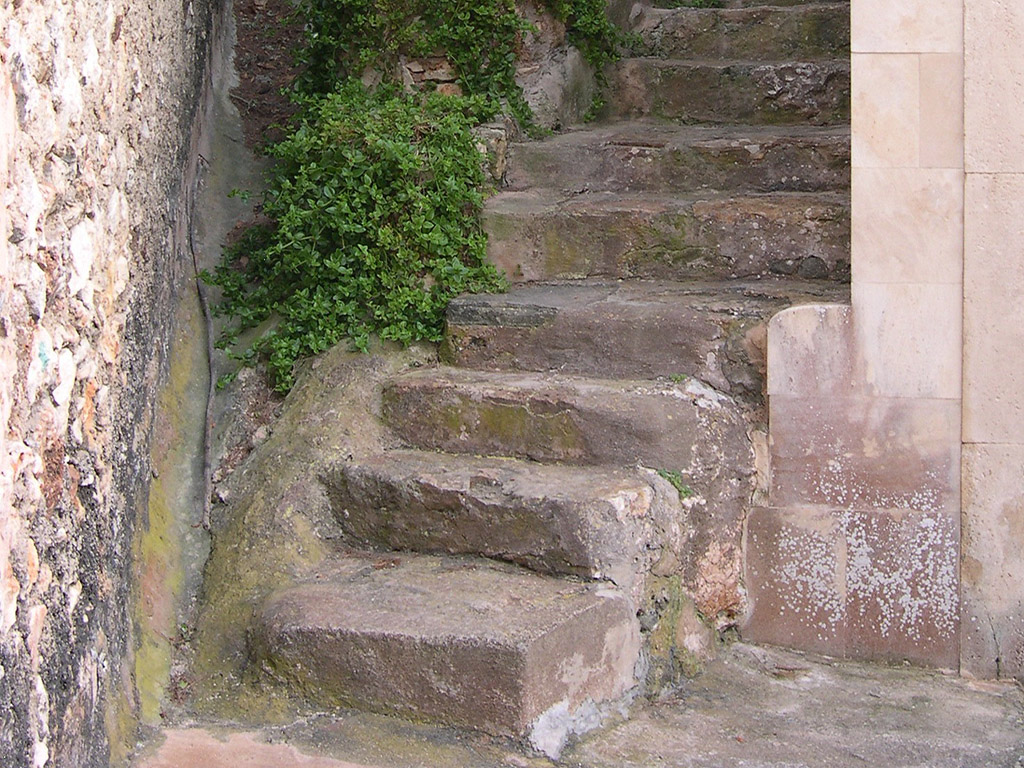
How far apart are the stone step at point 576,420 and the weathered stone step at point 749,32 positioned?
229cm

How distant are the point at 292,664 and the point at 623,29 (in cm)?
365

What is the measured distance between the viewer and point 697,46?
5.59 m

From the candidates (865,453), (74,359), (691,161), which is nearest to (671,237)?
(691,161)

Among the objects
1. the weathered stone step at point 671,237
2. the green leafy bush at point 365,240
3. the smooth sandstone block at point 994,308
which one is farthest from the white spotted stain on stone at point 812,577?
the green leafy bush at point 365,240

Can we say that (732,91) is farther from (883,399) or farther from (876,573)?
(876,573)

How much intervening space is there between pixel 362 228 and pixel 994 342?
203cm

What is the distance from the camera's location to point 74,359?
288cm

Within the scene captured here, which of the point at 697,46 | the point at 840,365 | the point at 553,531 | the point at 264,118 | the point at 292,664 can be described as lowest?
the point at 292,664

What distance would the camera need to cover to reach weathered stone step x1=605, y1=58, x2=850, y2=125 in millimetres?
5008

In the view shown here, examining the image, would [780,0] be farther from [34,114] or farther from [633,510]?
[34,114]

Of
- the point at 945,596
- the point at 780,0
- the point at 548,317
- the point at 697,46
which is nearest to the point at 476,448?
the point at 548,317

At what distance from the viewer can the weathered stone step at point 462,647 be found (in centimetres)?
303

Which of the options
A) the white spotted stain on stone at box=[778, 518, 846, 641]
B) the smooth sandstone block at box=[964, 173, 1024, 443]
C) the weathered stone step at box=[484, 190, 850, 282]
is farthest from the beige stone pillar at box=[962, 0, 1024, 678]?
the weathered stone step at box=[484, 190, 850, 282]

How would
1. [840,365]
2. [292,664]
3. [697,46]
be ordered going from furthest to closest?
[697,46] → [840,365] → [292,664]
